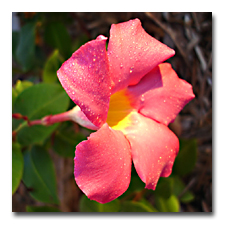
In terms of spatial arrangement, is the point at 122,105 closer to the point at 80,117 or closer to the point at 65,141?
the point at 80,117

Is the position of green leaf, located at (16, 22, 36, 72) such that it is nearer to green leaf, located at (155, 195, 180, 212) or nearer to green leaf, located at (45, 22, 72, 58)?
green leaf, located at (45, 22, 72, 58)

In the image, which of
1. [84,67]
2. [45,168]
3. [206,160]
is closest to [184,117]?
[206,160]

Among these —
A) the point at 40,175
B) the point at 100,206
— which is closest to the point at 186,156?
the point at 100,206

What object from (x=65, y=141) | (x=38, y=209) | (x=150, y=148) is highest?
(x=150, y=148)

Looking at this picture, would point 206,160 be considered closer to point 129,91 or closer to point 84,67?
point 129,91

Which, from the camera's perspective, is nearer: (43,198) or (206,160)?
(43,198)

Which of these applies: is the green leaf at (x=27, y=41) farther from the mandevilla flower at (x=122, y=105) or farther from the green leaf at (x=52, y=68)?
the mandevilla flower at (x=122, y=105)

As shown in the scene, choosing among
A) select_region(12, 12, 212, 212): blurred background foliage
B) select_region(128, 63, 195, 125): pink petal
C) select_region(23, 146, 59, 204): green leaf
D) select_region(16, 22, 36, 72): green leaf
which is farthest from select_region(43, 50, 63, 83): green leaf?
select_region(128, 63, 195, 125): pink petal

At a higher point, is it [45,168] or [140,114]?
[140,114]
